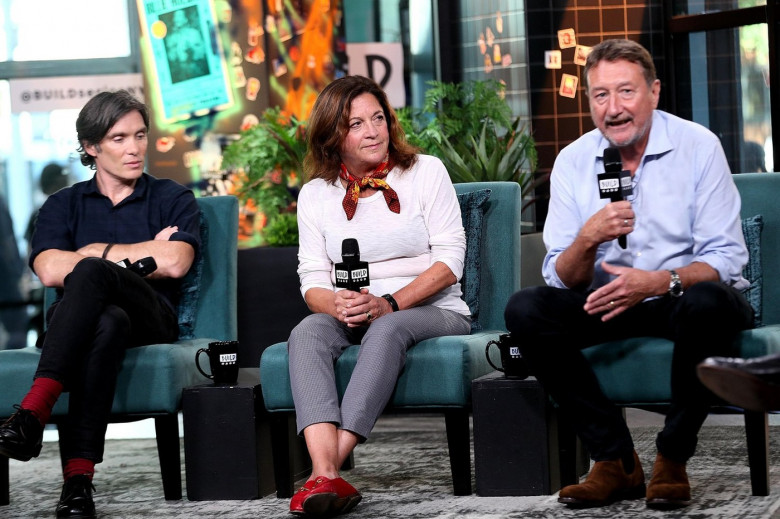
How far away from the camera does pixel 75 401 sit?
323cm

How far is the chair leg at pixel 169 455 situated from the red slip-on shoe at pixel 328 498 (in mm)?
689

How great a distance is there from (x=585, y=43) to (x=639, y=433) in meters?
2.82

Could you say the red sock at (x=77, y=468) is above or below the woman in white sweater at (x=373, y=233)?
below

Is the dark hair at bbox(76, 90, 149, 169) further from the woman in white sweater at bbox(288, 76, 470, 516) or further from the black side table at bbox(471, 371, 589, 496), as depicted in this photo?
the black side table at bbox(471, 371, 589, 496)

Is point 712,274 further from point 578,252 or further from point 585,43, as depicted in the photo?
point 585,43

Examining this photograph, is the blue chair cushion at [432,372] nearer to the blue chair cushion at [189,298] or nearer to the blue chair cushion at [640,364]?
the blue chair cushion at [640,364]

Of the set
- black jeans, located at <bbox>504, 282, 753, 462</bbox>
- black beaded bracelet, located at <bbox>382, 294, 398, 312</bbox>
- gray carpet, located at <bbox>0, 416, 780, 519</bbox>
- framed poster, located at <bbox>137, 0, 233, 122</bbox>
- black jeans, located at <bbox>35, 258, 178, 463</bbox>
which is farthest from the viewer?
framed poster, located at <bbox>137, 0, 233, 122</bbox>

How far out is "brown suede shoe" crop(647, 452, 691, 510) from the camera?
111 inches

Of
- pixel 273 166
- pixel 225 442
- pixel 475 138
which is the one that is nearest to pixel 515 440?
pixel 225 442

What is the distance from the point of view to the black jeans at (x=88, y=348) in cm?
319

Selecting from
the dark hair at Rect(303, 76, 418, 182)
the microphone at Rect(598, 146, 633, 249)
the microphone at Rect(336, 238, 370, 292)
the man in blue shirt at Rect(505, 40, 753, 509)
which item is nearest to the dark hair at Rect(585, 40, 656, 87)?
the man in blue shirt at Rect(505, 40, 753, 509)

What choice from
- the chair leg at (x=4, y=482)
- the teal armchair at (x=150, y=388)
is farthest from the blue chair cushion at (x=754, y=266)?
the chair leg at (x=4, y=482)

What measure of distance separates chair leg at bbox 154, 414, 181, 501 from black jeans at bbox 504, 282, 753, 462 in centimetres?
112

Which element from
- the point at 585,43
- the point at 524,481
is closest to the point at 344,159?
the point at 524,481
